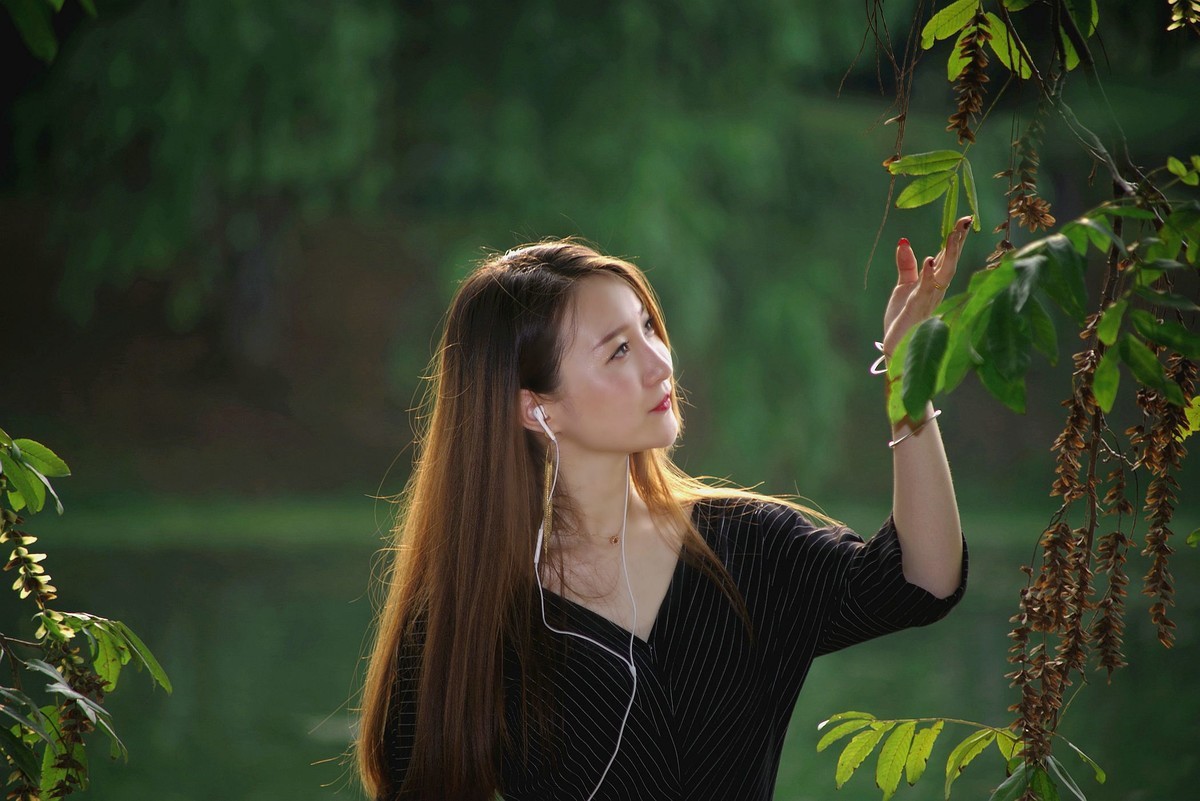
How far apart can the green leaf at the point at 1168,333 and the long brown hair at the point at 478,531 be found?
735mm

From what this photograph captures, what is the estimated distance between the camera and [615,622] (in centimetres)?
132

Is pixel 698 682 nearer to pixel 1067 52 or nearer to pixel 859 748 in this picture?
pixel 859 748

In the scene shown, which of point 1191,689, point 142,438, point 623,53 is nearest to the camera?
point 1191,689

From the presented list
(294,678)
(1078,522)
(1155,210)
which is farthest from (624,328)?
(1078,522)

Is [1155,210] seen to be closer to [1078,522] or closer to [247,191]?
[1078,522]

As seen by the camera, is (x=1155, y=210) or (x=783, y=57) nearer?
(x=1155, y=210)

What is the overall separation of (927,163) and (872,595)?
489mm

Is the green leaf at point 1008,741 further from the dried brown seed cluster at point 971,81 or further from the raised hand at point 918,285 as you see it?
the dried brown seed cluster at point 971,81

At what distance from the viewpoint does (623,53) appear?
520 centimetres

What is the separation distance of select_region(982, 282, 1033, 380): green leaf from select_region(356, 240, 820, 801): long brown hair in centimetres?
76

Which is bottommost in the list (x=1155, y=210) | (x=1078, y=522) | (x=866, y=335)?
(x=1078, y=522)

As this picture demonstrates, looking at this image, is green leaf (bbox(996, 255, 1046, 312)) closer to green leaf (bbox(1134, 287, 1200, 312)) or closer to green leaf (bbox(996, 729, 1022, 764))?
green leaf (bbox(1134, 287, 1200, 312))

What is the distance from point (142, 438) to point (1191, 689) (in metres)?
4.45

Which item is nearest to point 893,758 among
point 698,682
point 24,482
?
point 698,682
